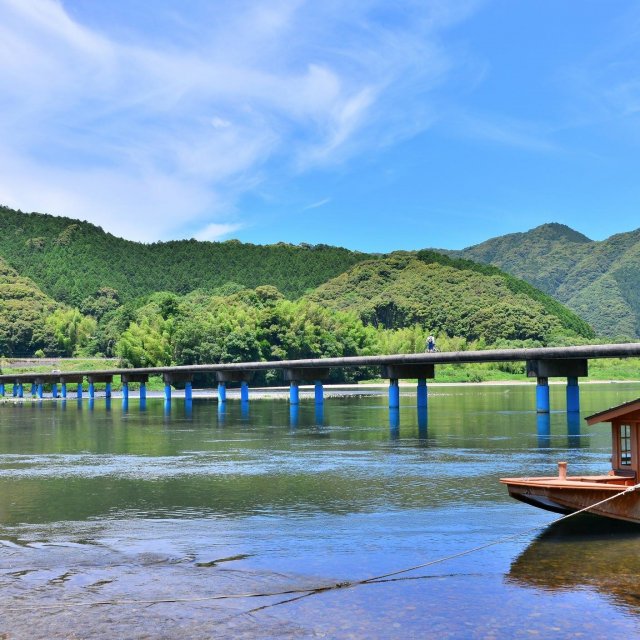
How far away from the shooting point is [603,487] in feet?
73.8

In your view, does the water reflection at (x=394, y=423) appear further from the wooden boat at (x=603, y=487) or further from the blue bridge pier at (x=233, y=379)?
the wooden boat at (x=603, y=487)

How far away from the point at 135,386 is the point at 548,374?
113680mm

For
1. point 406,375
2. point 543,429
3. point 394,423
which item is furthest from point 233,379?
point 543,429

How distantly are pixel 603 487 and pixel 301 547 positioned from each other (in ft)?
25.9

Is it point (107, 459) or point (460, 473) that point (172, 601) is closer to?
point (460, 473)

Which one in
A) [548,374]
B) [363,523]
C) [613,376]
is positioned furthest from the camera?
[613,376]

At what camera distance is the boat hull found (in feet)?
73.7

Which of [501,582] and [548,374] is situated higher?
[548,374]

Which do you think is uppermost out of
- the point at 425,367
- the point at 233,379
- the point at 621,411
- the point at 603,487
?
the point at 425,367

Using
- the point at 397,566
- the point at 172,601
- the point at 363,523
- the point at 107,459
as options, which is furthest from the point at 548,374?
the point at 172,601

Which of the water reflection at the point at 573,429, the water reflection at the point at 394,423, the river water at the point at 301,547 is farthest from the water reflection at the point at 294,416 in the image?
the water reflection at the point at 573,429

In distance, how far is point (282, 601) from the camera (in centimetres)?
1717

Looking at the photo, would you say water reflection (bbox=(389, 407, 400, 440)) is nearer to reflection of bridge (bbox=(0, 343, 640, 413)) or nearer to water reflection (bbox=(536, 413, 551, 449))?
reflection of bridge (bbox=(0, 343, 640, 413))

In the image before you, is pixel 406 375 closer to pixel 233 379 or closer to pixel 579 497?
pixel 233 379
